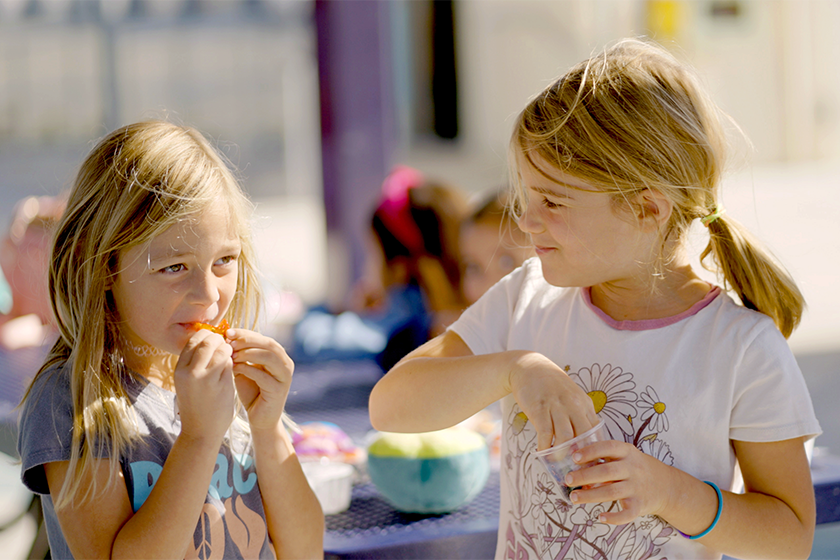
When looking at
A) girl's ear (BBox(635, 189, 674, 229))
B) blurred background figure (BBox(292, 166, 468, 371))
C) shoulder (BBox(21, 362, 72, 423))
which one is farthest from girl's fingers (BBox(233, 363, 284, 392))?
blurred background figure (BBox(292, 166, 468, 371))

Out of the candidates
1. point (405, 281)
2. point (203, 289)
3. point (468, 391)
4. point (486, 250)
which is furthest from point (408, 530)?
point (405, 281)

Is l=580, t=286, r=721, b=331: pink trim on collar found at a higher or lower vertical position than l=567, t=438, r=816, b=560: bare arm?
higher

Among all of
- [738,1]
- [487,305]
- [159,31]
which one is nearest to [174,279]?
[487,305]

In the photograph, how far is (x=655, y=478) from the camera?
0.99 m

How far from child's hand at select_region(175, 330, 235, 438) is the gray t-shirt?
0.10 m

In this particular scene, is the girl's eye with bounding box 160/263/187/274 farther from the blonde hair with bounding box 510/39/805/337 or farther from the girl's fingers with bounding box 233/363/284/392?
the blonde hair with bounding box 510/39/805/337

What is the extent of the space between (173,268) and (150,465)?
0.27m

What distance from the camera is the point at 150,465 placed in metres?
1.05

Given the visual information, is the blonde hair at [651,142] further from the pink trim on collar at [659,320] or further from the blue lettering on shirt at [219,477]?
the blue lettering on shirt at [219,477]

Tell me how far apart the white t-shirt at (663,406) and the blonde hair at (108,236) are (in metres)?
0.56

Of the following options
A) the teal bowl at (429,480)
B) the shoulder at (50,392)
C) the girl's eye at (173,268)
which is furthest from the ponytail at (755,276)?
the shoulder at (50,392)

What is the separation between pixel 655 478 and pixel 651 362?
19cm

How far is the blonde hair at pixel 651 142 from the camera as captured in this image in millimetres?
1088

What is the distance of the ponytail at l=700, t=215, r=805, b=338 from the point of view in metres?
1.12
